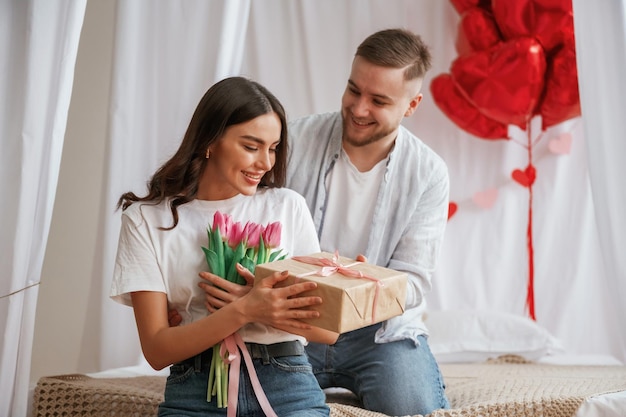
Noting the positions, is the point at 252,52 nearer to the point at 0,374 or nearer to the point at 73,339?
the point at 73,339

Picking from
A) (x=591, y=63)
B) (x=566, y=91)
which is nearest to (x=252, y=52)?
(x=566, y=91)

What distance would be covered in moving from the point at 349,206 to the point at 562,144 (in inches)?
53.0

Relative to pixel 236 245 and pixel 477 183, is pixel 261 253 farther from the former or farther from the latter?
pixel 477 183

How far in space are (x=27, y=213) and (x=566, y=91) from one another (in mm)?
2106

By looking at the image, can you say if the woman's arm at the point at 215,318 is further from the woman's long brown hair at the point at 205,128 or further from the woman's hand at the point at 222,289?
the woman's long brown hair at the point at 205,128

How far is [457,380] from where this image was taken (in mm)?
2740

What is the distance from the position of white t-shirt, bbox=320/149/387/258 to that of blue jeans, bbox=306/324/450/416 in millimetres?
288

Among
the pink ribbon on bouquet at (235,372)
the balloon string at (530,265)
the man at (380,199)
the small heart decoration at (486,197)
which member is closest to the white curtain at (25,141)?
the pink ribbon on bouquet at (235,372)

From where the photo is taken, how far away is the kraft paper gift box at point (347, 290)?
168cm

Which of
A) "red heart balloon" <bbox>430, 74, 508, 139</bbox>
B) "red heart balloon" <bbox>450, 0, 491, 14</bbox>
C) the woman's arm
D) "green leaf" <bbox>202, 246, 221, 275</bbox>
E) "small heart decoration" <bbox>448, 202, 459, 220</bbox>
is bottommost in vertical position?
the woman's arm

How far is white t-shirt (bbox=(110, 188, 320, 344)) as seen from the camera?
6.17 ft

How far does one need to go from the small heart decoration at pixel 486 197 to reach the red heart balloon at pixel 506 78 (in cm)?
41

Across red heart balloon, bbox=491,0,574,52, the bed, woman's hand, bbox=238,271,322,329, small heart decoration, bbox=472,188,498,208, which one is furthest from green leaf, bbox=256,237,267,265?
small heart decoration, bbox=472,188,498,208

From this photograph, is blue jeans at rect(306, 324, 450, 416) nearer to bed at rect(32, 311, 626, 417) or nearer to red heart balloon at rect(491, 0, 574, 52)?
bed at rect(32, 311, 626, 417)
